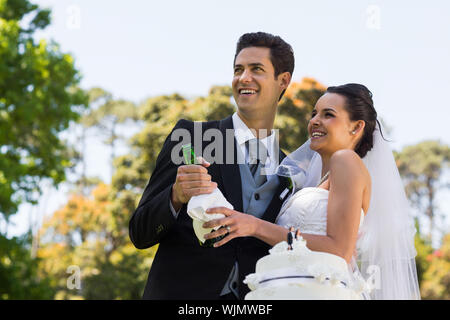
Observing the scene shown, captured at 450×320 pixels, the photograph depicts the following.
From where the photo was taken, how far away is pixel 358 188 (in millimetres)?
3510

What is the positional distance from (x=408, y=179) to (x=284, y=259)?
43.1 meters

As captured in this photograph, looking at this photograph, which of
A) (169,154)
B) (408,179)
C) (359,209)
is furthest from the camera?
(408,179)

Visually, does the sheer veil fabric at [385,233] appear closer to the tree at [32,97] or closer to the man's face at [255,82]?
the man's face at [255,82]

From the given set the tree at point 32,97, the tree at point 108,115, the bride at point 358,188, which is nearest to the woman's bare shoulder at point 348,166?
the bride at point 358,188

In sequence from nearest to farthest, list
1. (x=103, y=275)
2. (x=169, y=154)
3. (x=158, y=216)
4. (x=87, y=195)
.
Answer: (x=158, y=216), (x=169, y=154), (x=103, y=275), (x=87, y=195)

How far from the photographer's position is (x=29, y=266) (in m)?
15.3

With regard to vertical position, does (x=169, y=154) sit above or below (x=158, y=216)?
above

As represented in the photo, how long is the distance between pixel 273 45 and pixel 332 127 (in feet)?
3.21

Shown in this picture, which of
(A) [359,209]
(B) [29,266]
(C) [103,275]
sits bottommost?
(A) [359,209]

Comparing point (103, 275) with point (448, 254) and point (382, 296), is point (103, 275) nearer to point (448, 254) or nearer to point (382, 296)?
point (448, 254)

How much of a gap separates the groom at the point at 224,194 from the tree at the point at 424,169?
4009cm

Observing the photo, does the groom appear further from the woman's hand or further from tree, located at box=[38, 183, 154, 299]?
tree, located at box=[38, 183, 154, 299]

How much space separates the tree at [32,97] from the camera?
15273 millimetres
